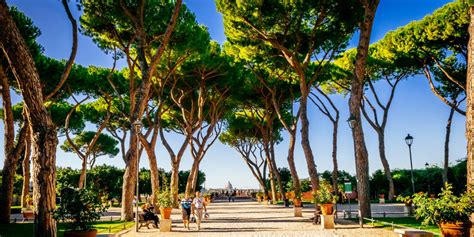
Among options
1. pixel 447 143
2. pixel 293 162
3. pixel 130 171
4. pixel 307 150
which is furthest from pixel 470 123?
pixel 447 143

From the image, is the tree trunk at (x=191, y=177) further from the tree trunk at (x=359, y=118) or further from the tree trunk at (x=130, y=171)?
the tree trunk at (x=359, y=118)

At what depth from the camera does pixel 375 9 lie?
13.2 m

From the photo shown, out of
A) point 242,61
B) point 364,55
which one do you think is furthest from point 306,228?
point 242,61

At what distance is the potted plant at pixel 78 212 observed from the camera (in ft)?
22.9

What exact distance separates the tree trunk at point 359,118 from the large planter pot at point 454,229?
5.10 meters

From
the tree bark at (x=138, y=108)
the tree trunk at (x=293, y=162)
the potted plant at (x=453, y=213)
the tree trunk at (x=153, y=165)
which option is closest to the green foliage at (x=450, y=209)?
the potted plant at (x=453, y=213)

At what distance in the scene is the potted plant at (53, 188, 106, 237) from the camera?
22.9 ft

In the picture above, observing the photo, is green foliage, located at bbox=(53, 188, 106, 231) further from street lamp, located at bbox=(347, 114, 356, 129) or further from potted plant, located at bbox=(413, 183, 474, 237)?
street lamp, located at bbox=(347, 114, 356, 129)

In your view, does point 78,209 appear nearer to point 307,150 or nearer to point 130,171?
point 130,171

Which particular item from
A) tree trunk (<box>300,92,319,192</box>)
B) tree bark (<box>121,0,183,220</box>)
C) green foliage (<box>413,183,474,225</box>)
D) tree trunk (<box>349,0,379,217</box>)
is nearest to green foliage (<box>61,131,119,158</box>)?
tree bark (<box>121,0,183,220</box>)

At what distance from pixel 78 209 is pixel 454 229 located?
6373 mm

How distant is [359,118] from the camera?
13.2 m

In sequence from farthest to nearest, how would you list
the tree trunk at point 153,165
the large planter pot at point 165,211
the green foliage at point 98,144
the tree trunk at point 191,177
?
1. the green foliage at point 98,144
2. the tree trunk at point 191,177
3. the tree trunk at point 153,165
4. the large planter pot at point 165,211

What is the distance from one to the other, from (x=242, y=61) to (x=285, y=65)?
108 inches
